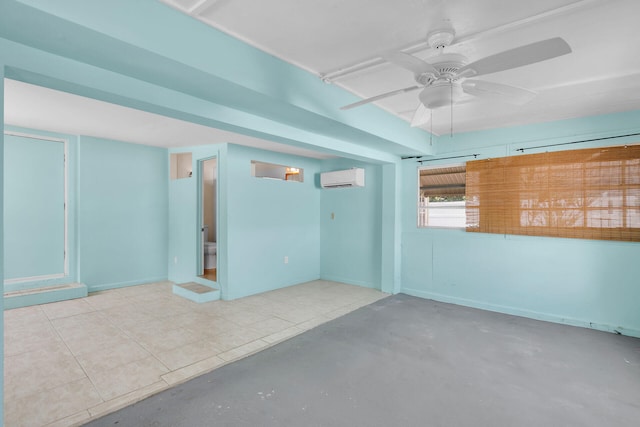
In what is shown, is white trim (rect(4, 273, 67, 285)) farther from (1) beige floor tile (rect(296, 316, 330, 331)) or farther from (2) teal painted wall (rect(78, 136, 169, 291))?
(1) beige floor tile (rect(296, 316, 330, 331))

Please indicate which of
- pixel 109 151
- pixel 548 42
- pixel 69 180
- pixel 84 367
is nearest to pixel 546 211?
pixel 548 42

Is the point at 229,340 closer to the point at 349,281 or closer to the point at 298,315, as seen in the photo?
the point at 298,315

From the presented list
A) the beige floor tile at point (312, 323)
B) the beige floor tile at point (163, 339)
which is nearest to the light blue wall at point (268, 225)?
the beige floor tile at point (163, 339)

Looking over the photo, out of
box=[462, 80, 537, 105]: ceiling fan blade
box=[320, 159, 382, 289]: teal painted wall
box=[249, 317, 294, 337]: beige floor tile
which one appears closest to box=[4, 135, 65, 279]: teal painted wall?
box=[249, 317, 294, 337]: beige floor tile

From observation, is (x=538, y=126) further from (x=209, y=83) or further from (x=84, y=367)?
(x=84, y=367)

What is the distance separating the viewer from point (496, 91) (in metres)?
1.98

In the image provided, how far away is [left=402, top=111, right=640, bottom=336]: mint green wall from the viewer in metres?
3.40

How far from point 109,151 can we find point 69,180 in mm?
708

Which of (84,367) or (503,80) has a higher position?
(503,80)

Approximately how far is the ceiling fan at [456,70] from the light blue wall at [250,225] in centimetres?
330

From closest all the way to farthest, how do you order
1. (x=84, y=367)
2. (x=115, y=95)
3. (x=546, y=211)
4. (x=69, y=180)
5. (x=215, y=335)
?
(x=115, y=95) < (x=84, y=367) < (x=215, y=335) < (x=546, y=211) < (x=69, y=180)

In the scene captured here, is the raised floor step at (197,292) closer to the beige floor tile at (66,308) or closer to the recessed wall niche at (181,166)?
the beige floor tile at (66,308)

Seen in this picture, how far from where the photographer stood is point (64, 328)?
11.2ft

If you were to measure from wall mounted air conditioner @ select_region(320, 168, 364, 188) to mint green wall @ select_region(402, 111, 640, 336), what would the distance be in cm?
74
